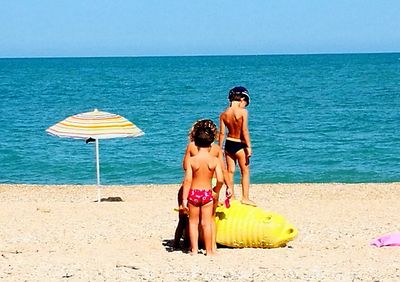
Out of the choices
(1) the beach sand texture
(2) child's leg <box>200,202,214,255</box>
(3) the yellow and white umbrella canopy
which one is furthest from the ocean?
(2) child's leg <box>200,202,214,255</box>

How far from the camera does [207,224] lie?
8328 millimetres

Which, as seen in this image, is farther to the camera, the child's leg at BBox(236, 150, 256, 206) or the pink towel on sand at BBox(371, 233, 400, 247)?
the child's leg at BBox(236, 150, 256, 206)

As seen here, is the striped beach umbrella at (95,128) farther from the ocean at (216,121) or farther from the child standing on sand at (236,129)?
the ocean at (216,121)

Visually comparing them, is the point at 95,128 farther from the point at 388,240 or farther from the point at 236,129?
the point at 388,240

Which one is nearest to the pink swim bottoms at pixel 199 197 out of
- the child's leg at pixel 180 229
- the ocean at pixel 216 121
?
the child's leg at pixel 180 229

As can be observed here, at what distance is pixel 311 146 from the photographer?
84.7 feet

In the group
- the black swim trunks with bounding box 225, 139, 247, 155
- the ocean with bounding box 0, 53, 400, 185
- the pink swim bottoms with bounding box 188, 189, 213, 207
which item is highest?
the black swim trunks with bounding box 225, 139, 247, 155

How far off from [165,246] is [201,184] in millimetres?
1077

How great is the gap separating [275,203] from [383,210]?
1808 mm

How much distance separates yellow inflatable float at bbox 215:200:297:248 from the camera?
8641mm

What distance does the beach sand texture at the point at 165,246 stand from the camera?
7.45m

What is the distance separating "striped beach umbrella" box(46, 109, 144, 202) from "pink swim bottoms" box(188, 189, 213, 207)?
4.61 metres

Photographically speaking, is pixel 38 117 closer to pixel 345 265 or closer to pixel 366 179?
pixel 366 179

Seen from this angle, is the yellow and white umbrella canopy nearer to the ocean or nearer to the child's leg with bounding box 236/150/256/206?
the child's leg with bounding box 236/150/256/206
